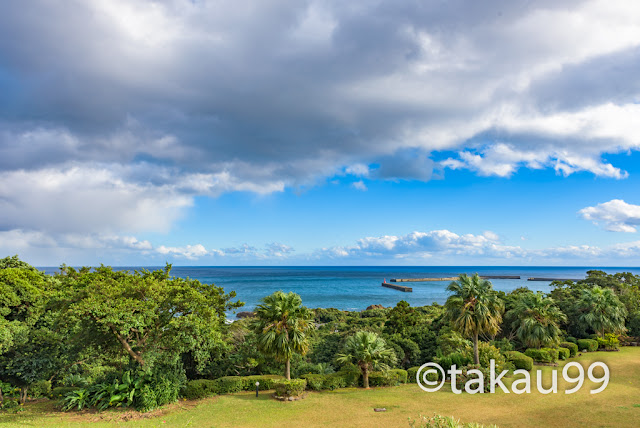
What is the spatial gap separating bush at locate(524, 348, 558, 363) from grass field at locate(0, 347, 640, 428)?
5413 mm

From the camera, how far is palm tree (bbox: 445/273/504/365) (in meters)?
25.8

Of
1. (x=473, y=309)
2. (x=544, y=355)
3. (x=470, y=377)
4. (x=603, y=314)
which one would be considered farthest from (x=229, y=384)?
(x=603, y=314)

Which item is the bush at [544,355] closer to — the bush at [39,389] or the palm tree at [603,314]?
the palm tree at [603,314]

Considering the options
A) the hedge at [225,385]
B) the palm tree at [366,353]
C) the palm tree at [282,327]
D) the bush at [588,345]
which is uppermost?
the palm tree at [282,327]

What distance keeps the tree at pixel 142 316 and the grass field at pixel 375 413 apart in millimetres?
3033

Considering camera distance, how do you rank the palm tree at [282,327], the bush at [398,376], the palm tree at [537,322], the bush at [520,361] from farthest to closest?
the palm tree at [537,322]
the bush at [520,361]
the bush at [398,376]
the palm tree at [282,327]

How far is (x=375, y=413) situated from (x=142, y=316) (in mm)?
13275

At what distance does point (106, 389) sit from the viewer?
19203mm

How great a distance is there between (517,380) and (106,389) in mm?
25526

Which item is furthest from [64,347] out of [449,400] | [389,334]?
[389,334]

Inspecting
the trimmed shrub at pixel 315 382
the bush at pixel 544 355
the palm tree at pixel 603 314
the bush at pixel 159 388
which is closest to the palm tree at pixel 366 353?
the trimmed shrub at pixel 315 382

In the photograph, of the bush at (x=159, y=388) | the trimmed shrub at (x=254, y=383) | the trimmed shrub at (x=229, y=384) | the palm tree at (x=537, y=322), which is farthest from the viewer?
the palm tree at (x=537, y=322)

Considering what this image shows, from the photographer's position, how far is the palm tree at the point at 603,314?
34.4 metres

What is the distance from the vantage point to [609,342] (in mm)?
32875
